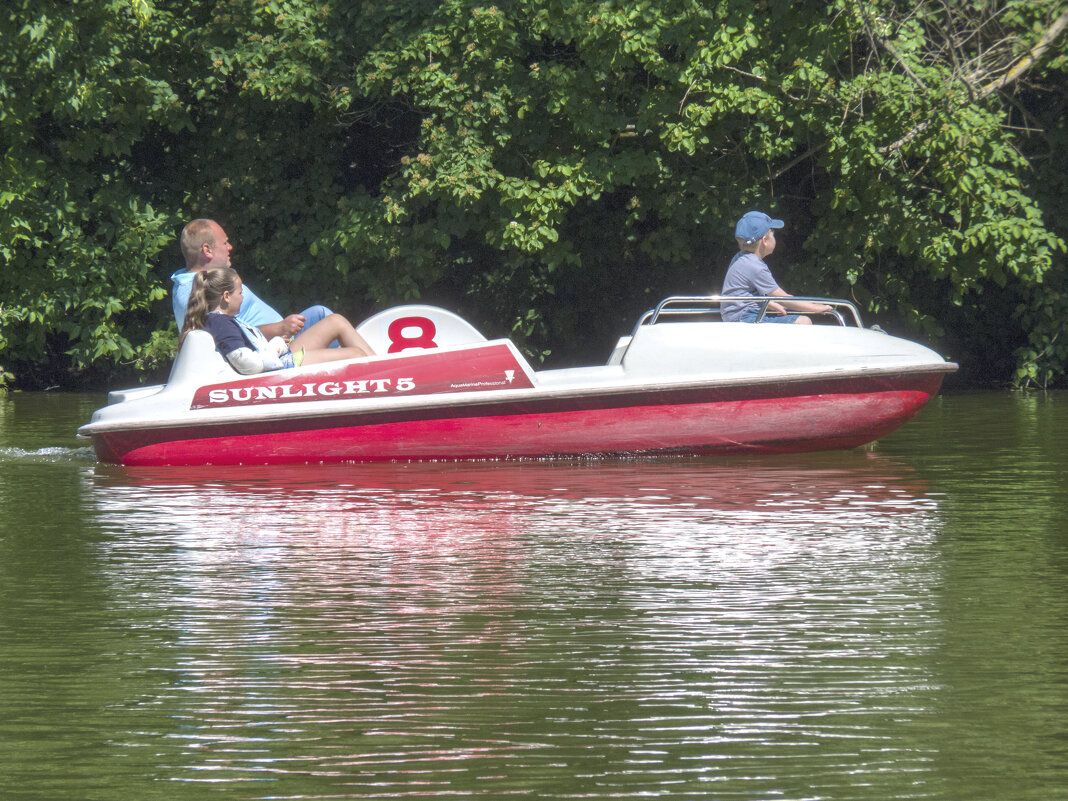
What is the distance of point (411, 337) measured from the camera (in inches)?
432

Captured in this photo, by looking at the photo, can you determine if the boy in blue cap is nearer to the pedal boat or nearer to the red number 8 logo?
the pedal boat

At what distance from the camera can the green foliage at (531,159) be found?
16.5 m

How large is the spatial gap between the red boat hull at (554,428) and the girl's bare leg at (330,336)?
652 millimetres

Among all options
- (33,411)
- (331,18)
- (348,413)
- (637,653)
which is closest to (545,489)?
(348,413)

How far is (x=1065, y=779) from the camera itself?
11.4ft

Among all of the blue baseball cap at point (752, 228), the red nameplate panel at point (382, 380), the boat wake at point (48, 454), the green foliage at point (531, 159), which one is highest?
the green foliage at point (531, 159)

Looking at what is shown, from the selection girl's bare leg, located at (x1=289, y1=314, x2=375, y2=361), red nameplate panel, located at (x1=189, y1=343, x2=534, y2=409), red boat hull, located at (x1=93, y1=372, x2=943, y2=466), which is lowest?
red boat hull, located at (x1=93, y1=372, x2=943, y2=466)

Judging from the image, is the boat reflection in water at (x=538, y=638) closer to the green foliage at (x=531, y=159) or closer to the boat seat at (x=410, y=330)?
the boat seat at (x=410, y=330)

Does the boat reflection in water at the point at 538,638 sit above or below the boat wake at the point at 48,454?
below

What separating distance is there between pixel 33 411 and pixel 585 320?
6.80 meters

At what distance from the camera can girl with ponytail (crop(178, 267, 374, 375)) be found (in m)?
9.97

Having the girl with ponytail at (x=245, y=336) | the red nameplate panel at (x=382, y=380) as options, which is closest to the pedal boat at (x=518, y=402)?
the red nameplate panel at (x=382, y=380)

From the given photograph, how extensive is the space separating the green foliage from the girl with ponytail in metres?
6.77

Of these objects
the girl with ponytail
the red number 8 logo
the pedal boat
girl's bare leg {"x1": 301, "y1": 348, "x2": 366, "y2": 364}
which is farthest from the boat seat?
the pedal boat
